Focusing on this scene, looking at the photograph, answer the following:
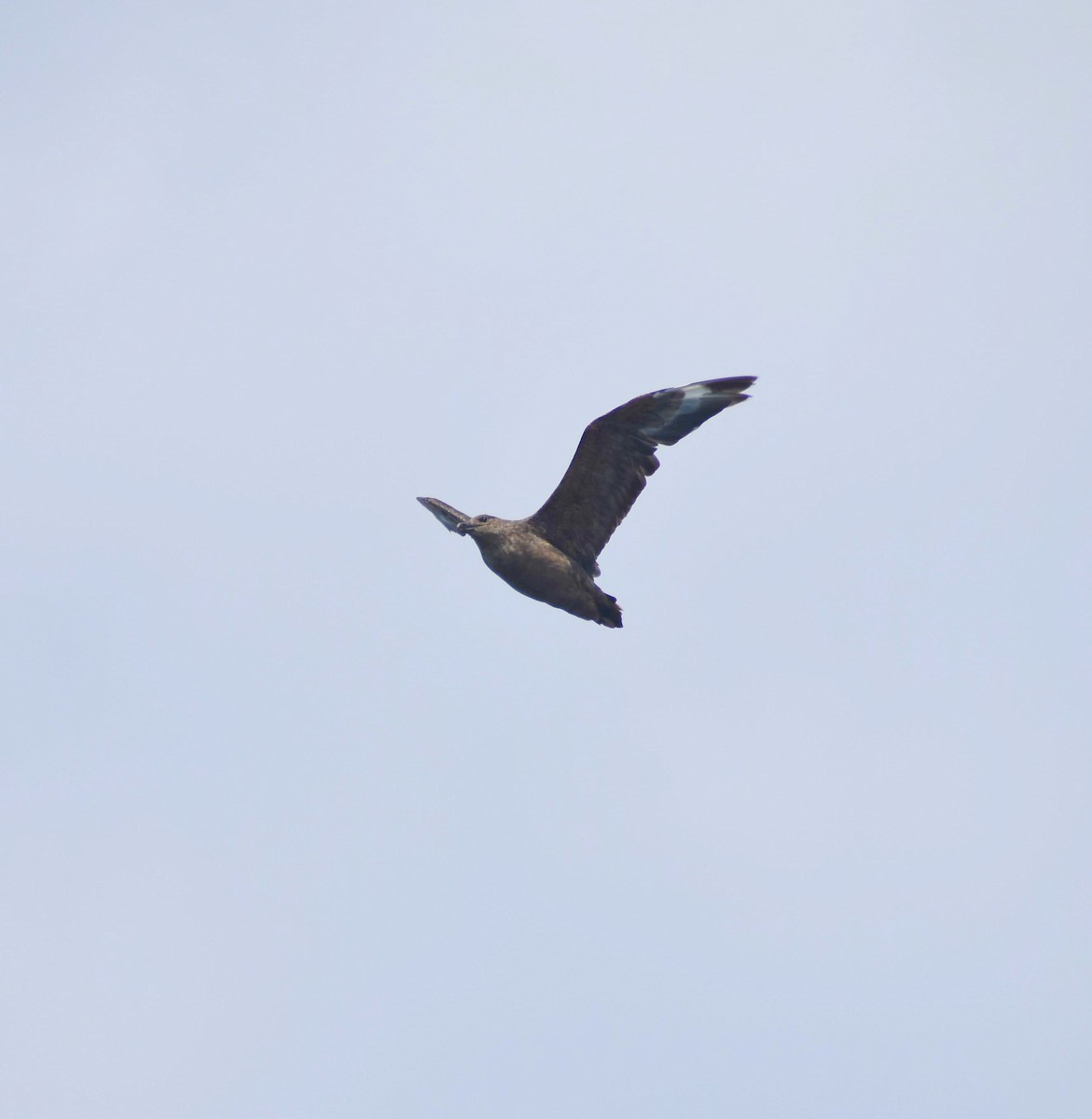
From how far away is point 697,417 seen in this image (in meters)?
20.1

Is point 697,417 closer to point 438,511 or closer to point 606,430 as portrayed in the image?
point 606,430

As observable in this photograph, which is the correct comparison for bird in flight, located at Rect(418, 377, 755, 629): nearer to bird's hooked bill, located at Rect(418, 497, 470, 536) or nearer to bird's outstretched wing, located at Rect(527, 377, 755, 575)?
bird's outstretched wing, located at Rect(527, 377, 755, 575)

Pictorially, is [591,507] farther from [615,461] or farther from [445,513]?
[445,513]

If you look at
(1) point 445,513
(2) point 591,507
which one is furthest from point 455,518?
(2) point 591,507

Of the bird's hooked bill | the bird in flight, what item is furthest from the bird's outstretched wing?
the bird's hooked bill

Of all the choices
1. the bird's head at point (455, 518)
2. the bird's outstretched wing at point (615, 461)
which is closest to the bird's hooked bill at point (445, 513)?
the bird's head at point (455, 518)

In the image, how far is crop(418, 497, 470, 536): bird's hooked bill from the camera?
21.1 m

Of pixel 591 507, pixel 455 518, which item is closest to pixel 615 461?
pixel 591 507

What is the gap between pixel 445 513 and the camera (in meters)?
21.3

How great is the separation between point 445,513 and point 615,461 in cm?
205

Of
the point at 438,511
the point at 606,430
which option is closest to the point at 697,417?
the point at 606,430

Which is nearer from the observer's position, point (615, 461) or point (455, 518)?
point (615, 461)

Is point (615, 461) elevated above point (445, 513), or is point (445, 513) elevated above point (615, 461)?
point (615, 461)

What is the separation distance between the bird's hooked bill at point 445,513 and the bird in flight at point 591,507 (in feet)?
1.57
